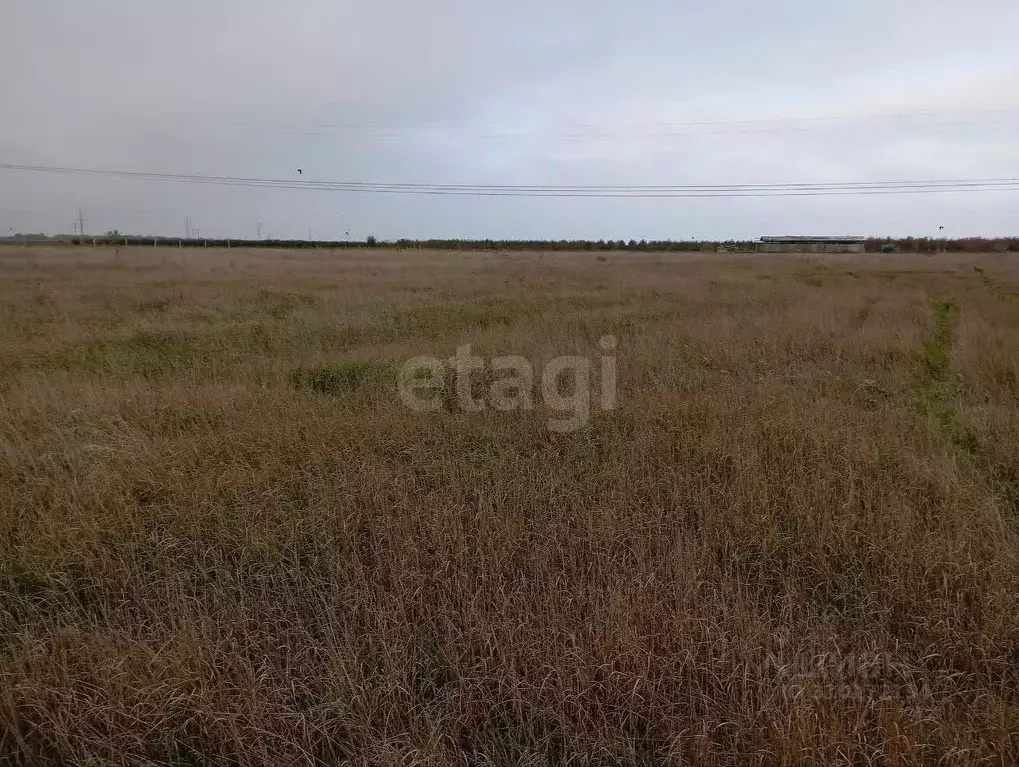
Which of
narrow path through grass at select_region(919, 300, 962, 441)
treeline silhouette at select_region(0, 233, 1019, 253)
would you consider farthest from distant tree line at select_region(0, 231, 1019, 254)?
narrow path through grass at select_region(919, 300, 962, 441)

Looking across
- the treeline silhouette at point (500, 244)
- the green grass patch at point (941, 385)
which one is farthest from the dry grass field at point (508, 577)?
the treeline silhouette at point (500, 244)

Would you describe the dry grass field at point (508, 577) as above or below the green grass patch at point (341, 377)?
below

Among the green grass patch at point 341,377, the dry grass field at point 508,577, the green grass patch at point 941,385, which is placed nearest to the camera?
the dry grass field at point 508,577

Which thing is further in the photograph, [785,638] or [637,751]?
[785,638]

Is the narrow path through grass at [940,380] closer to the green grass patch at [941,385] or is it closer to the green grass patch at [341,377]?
the green grass patch at [941,385]

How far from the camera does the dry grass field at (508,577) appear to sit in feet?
7.26

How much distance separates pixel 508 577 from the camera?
3.19 meters

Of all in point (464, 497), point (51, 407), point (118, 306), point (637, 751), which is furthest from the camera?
point (118, 306)

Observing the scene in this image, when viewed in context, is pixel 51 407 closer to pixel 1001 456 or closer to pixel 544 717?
pixel 544 717

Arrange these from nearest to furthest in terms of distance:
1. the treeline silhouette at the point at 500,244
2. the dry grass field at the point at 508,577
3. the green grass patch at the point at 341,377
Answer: the dry grass field at the point at 508,577
the green grass patch at the point at 341,377
the treeline silhouette at the point at 500,244

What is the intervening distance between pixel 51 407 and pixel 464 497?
5174 mm

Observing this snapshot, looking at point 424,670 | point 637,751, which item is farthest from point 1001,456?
point 424,670

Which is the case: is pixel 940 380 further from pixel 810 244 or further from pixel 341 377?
pixel 810 244

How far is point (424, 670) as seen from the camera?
99.8 inches
